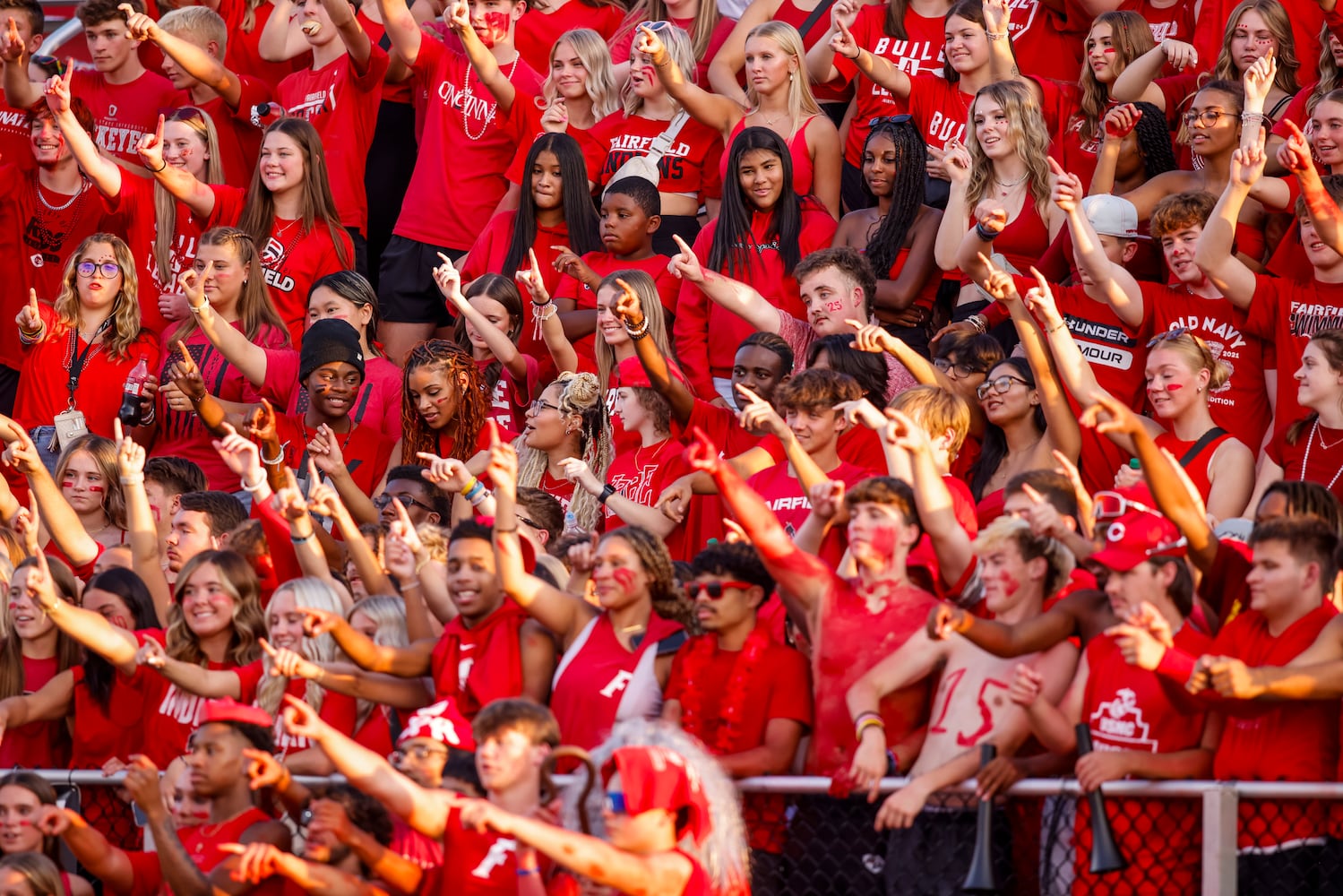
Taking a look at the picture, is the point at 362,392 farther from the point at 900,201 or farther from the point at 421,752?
the point at 421,752

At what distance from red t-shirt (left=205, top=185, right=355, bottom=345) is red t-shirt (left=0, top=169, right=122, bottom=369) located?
1.24m

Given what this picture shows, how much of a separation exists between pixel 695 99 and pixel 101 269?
2731mm

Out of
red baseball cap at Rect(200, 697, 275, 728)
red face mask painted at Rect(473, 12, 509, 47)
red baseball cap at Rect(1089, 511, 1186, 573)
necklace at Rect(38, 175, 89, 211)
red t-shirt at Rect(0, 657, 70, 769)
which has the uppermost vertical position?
Result: red face mask painted at Rect(473, 12, 509, 47)

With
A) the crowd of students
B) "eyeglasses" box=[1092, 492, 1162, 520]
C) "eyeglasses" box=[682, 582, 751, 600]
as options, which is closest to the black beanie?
the crowd of students

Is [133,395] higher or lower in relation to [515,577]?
lower

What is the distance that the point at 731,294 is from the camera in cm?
739

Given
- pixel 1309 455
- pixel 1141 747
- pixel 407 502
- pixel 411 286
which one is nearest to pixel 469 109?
pixel 411 286

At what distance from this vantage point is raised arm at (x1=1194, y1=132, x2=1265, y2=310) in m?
6.47

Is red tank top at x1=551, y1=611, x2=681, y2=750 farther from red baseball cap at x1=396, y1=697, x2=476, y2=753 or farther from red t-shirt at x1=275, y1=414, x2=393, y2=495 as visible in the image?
red t-shirt at x1=275, y1=414, x2=393, y2=495

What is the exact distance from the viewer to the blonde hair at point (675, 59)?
28.5ft

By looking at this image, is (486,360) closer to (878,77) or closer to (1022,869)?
(878,77)

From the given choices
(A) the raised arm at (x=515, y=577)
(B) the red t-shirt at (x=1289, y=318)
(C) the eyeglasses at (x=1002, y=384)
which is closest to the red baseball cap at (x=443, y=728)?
(A) the raised arm at (x=515, y=577)

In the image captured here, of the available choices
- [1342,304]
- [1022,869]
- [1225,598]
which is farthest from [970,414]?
[1022,869]

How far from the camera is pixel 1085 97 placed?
8297 mm
